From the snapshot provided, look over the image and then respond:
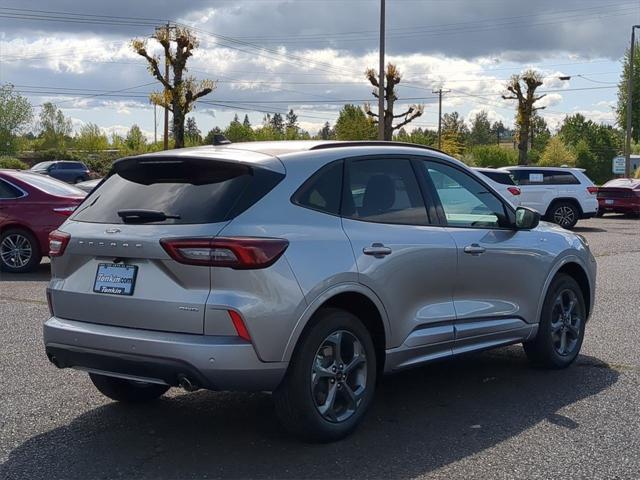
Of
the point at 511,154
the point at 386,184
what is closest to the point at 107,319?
the point at 386,184

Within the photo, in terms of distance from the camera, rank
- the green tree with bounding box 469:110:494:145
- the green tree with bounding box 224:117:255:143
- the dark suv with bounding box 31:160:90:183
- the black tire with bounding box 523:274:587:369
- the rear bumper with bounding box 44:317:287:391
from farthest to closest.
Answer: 1. the green tree with bounding box 469:110:494:145
2. the green tree with bounding box 224:117:255:143
3. the dark suv with bounding box 31:160:90:183
4. the black tire with bounding box 523:274:587:369
5. the rear bumper with bounding box 44:317:287:391

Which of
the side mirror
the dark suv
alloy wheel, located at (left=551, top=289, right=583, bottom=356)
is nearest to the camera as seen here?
the side mirror

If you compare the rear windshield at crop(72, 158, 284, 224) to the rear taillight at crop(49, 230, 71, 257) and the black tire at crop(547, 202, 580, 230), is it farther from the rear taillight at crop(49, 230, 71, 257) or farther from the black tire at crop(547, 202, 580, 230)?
the black tire at crop(547, 202, 580, 230)

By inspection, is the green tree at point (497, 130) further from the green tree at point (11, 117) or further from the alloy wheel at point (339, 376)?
the alloy wheel at point (339, 376)

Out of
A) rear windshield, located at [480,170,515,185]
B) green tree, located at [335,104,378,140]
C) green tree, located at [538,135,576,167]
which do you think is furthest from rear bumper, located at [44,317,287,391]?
green tree, located at [538,135,576,167]

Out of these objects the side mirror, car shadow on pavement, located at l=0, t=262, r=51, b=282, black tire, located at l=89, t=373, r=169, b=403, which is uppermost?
the side mirror

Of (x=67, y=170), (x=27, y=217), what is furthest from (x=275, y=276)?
(x=67, y=170)

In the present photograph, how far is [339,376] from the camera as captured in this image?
5070 millimetres

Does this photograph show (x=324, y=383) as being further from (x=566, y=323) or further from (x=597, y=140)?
(x=597, y=140)

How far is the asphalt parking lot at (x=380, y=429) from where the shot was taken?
4691 millimetres

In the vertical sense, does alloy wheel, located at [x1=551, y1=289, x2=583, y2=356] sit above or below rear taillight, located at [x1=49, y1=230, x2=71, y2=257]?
below

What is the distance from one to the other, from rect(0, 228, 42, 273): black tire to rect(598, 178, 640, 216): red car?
20883mm

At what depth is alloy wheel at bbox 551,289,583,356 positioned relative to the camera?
6.90 meters

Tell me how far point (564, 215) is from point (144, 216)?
66.5 ft
